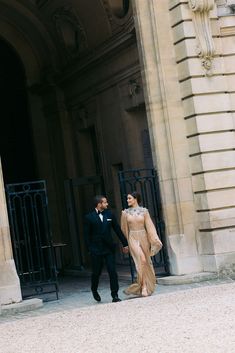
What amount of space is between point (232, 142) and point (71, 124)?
800 centimetres

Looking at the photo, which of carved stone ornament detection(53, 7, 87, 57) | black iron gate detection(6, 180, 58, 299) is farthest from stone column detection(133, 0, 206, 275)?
carved stone ornament detection(53, 7, 87, 57)

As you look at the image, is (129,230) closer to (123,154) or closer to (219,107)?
(219,107)

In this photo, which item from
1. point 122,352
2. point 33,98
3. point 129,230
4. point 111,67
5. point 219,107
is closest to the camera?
point 122,352

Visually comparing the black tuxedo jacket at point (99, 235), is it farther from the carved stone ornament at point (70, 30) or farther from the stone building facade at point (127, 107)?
the carved stone ornament at point (70, 30)

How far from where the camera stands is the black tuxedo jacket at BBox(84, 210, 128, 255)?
1153cm

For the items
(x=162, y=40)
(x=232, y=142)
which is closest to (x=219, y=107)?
(x=232, y=142)

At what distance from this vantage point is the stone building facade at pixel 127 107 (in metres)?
13.4

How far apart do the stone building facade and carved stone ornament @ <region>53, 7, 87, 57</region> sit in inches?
1.5

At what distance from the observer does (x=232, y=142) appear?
13.6 m

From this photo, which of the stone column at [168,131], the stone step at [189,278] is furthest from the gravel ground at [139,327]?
the stone column at [168,131]

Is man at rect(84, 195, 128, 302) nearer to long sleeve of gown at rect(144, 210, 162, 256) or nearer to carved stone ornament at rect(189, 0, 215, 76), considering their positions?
long sleeve of gown at rect(144, 210, 162, 256)

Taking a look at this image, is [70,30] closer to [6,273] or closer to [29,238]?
[29,238]

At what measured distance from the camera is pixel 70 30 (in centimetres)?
1939

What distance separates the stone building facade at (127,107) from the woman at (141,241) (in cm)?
173
